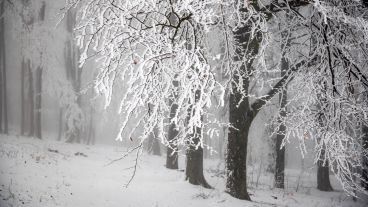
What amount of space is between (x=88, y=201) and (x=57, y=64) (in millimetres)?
17001

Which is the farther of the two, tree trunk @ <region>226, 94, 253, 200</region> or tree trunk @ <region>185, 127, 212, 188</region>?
tree trunk @ <region>185, 127, 212, 188</region>

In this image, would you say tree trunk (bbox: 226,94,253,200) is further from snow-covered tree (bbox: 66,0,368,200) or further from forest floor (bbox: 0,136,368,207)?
forest floor (bbox: 0,136,368,207)

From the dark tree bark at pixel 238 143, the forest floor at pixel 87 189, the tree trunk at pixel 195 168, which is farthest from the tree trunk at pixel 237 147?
the tree trunk at pixel 195 168

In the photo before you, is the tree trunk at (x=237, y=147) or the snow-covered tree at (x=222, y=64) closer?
the snow-covered tree at (x=222, y=64)

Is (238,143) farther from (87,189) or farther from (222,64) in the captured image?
(87,189)

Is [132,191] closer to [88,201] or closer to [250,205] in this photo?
[88,201]

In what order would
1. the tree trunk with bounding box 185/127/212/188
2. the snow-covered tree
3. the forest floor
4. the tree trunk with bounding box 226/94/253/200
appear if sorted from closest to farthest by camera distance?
the snow-covered tree
the forest floor
the tree trunk with bounding box 226/94/253/200
the tree trunk with bounding box 185/127/212/188

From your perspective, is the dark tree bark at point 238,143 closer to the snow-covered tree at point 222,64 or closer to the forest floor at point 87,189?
the snow-covered tree at point 222,64

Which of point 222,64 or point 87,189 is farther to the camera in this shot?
point 87,189

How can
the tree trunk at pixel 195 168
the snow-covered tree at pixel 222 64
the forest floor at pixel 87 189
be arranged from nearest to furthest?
the snow-covered tree at pixel 222 64
the forest floor at pixel 87 189
the tree trunk at pixel 195 168

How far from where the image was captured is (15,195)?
6359 millimetres

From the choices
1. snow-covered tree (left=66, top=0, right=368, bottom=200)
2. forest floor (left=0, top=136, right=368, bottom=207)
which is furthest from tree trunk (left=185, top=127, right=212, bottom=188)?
snow-covered tree (left=66, top=0, right=368, bottom=200)

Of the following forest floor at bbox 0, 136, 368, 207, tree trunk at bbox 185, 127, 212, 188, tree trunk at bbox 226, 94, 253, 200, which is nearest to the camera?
forest floor at bbox 0, 136, 368, 207

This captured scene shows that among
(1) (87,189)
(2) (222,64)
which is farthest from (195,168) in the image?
(2) (222,64)
